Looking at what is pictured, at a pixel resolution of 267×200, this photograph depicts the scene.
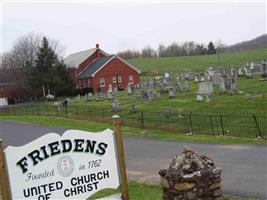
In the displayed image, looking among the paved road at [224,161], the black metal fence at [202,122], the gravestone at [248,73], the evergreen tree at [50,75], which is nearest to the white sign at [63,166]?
the paved road at [224,161]

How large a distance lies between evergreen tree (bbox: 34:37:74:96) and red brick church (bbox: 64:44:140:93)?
3179 millimetres

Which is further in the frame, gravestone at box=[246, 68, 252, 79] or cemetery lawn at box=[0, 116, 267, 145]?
gravestone at box=[246, 68, 252, 79]

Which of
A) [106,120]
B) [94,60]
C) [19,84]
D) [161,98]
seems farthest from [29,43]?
[106,120]

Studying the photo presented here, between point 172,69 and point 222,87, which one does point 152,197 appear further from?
point 172,69

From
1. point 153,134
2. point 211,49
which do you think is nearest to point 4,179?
point 153,134

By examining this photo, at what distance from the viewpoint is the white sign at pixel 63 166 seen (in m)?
6.79

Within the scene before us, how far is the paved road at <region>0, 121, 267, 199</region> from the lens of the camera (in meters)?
10.5

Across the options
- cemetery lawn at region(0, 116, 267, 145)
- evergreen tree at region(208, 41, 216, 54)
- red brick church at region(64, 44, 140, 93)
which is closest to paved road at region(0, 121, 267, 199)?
cemetery lawn at region(0, 116, 267, 145)

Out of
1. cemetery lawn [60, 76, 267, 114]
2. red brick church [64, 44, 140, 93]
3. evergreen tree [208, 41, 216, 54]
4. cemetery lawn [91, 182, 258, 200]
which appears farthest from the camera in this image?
evergreen tree [208, 41, 216, 54]

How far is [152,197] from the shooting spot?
991 centimetres

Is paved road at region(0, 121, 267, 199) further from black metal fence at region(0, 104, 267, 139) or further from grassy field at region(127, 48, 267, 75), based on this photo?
grassy field at region(127, 48, 267, 75)

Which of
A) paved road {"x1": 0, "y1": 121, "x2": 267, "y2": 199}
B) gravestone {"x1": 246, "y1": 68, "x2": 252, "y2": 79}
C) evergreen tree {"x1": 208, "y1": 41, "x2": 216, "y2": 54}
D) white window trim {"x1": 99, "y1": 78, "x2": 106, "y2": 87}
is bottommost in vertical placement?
paved road {"x1": 0, "y1": 121, "x2": 267, "y2": 199}

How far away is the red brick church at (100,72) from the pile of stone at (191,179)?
183ft

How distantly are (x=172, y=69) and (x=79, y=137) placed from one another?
8176 cm
